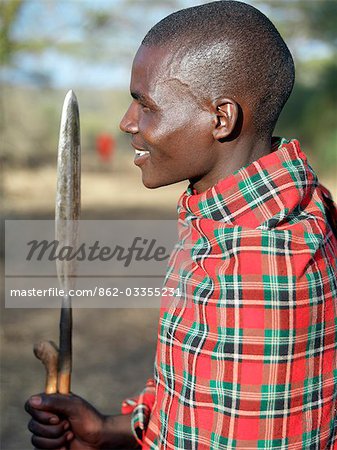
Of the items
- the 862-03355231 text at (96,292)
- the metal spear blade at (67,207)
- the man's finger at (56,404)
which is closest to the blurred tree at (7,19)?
the 862-03355231 text at (96,292)

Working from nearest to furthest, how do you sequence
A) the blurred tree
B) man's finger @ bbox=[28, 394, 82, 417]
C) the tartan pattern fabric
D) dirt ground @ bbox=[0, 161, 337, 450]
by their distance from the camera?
1. the tartan pattern fabric
2. man's finger @ bbox=[28, 394, 82, 417]
3. dirt ground @ bbox=[0, 161, 337, 450]
4. the blurred tree

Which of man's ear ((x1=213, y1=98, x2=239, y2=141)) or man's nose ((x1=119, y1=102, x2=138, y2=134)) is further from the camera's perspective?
man's nose ((x1=119, y1=102, x2=138, y2=134))

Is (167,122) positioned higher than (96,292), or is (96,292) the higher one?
(167,122)

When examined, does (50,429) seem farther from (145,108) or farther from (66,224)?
(145,108)

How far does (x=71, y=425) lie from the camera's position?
1713mm

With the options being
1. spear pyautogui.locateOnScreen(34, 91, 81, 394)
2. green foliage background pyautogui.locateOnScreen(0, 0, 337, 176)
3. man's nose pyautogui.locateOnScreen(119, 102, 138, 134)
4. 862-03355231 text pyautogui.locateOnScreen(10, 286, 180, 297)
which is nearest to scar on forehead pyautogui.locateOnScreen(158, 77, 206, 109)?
man's nose pyautogui.locateOnScreen(119, 102, 138, 134)

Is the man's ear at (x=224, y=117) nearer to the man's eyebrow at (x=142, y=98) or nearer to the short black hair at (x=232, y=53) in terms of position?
the short black hair at (x=232, y=53)

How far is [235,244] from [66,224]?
23.7 inches

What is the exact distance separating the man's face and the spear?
0.95 feet

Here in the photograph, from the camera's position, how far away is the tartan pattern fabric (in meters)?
1.27

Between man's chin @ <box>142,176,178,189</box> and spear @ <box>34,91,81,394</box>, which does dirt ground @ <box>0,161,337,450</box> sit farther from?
man's chin @ <box>142,176,178,189</box>

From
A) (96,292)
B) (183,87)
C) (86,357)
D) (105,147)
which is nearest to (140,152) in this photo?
(183,87)

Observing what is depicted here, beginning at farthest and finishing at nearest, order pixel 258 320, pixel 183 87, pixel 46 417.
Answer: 1. pixel 46 417
2. pixel 183 87
3. pixel 258 320

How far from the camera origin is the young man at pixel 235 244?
1272 millimetres
